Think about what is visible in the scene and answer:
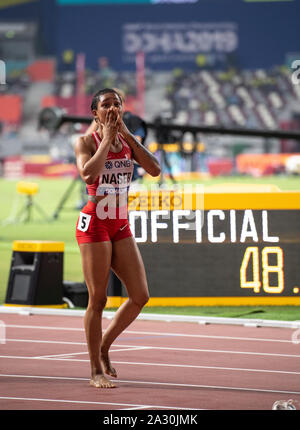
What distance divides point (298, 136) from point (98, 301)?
10.7 metres

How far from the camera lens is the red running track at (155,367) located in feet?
22.0

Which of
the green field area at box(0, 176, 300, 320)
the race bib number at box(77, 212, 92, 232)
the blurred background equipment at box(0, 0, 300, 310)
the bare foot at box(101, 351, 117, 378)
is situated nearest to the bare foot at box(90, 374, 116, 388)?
the bare foot at box(101, 351, 117, 378)

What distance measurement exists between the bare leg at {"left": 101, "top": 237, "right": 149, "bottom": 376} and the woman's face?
2.99ft

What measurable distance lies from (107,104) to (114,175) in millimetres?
499

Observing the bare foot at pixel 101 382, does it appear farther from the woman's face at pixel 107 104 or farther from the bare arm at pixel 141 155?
the woman's face at pixel 107 104

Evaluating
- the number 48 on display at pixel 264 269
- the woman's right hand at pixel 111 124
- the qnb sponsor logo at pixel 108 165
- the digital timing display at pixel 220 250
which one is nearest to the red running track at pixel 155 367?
the digital timing display at pixel 220 250

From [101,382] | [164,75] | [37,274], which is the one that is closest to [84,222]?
[101,382]

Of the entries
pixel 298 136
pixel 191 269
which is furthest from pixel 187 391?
pixel 298 136

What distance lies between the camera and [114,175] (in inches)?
285

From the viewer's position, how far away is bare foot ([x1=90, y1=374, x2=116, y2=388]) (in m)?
7.19

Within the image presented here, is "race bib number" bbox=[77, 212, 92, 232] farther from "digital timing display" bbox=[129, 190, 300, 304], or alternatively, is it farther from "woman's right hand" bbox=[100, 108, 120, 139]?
"digital timing display" bbox=[129, 190, 300, 304]

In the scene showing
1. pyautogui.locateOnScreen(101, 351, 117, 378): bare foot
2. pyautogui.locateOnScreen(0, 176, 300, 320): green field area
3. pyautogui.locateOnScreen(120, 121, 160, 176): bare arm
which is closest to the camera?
pyautogui.locateOnScreen(120, 121, 160, 176): bare arm

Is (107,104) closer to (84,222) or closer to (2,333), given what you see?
(84,222)
